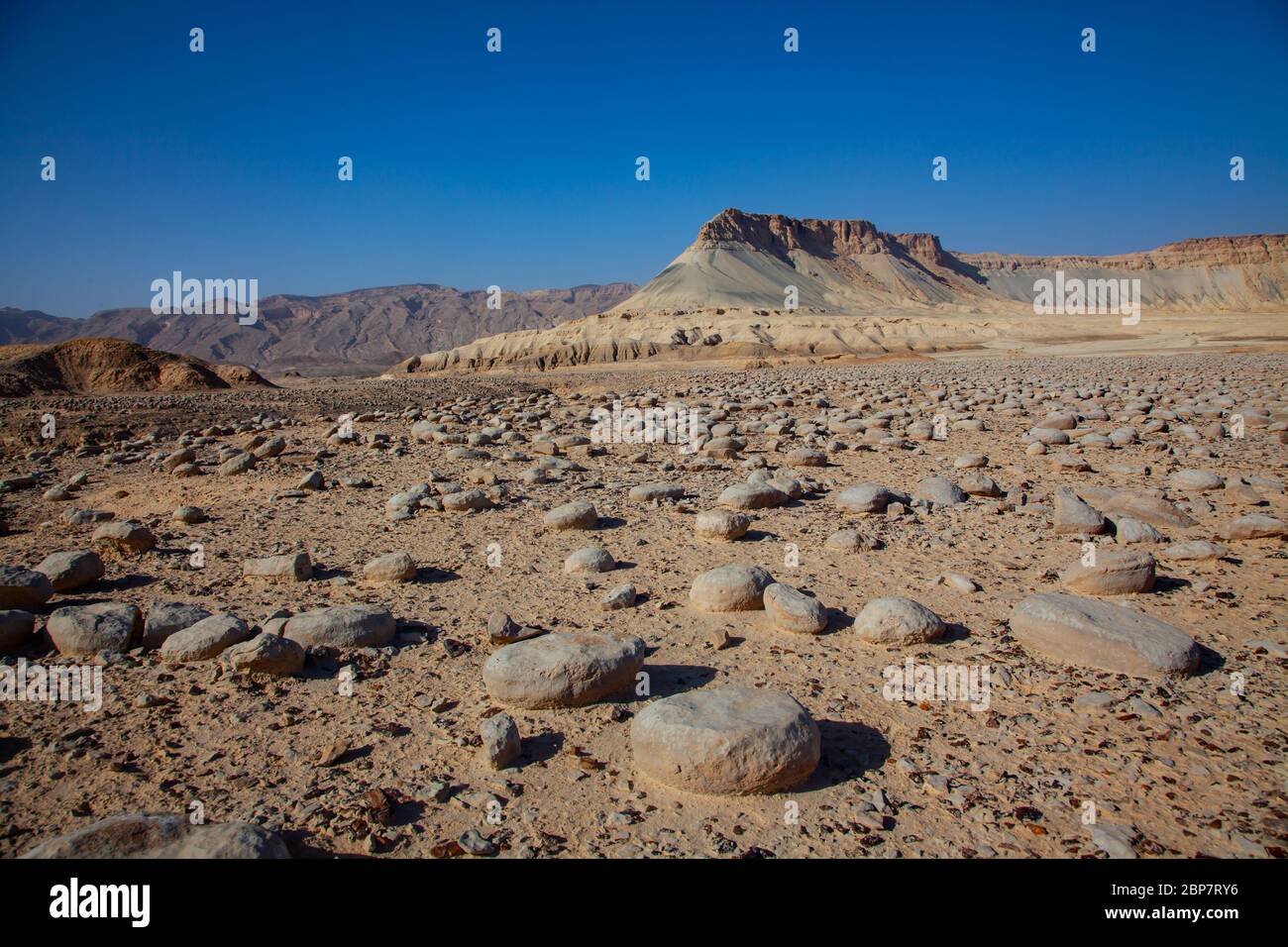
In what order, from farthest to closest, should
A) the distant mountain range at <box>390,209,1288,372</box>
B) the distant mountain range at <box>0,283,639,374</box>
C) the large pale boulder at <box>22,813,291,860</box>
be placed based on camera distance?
the distant mountain range at <box>0,283,639,374</box>
the distant mountain range at <box>390,209,1288,372</box>
the large pale boulder at <box>22,813,291,860</box>

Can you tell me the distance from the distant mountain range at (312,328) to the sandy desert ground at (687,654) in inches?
3690

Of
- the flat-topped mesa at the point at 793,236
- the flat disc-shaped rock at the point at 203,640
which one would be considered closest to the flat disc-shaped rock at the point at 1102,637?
the flat disc-shaped rock at the point at 203,640

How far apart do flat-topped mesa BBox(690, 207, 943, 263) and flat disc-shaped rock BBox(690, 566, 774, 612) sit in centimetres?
8408

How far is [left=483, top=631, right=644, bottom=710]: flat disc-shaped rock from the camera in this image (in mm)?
3053

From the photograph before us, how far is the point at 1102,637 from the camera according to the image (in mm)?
3305

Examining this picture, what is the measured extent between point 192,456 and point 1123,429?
11.2 m

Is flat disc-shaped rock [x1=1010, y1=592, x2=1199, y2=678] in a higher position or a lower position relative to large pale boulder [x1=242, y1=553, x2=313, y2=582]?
lower

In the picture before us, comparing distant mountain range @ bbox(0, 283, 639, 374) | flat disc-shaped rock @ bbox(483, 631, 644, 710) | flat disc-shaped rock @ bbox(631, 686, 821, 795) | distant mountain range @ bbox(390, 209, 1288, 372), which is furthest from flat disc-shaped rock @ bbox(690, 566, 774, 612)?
distant mountain range @ bbox(0, 283, 639, 374)

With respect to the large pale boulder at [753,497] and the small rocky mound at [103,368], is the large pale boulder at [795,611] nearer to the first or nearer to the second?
the large pale boulder at [753,497]

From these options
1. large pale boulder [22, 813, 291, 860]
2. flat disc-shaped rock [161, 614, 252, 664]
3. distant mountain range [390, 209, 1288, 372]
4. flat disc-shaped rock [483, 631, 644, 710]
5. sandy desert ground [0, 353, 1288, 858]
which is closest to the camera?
large pale boulder [22, 813, 291, 860]

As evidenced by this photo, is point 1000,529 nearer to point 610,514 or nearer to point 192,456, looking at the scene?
point 610,514

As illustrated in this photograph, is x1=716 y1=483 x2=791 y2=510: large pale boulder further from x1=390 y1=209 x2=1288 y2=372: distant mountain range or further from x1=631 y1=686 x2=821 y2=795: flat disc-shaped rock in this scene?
x1=390 y1=209 x2=1288 y2=372: distant mountain range

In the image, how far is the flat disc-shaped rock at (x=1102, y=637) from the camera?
3.18 m
